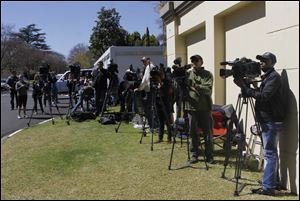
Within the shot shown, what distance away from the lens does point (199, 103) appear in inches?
303

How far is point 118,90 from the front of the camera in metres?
14.8

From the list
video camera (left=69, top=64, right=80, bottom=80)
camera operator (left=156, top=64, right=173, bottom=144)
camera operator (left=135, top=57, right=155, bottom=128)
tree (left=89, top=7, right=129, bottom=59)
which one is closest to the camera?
tree (left=89, top=7, right=129, bottom=59)

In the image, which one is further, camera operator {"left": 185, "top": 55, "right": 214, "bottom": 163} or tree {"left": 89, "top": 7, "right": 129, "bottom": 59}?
tree {"left": 89, "top": 7, "right": 129, "bottom": 59}

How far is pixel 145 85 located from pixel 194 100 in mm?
2762

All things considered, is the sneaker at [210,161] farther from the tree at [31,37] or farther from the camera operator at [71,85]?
the camera operator at [71,85]

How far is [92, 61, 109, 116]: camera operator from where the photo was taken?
14492mm

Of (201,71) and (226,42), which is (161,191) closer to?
(201,71)

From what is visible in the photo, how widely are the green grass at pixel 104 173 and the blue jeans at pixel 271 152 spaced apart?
215mm

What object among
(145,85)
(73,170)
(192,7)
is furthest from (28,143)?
(192,7)

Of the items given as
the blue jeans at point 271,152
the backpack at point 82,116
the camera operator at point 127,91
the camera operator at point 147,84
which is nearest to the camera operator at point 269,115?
the blue jeans at point 271,152

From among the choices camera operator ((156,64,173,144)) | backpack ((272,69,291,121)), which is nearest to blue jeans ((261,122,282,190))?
backpack ((272,69,291,121))

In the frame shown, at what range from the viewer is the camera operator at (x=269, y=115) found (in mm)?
5809

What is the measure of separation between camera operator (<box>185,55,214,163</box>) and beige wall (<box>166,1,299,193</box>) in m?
0.88

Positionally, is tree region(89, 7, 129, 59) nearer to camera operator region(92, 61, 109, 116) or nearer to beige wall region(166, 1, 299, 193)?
camera operator region(92, 61, 109, 116)
